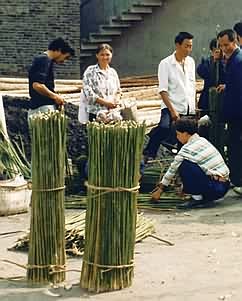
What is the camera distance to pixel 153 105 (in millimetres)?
13734

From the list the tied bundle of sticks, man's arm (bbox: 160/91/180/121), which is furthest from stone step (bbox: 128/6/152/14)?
the tied bundle of sticks

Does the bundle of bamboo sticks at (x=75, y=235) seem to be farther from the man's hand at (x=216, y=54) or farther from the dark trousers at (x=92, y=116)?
the man's hand at (x=216, y=54)

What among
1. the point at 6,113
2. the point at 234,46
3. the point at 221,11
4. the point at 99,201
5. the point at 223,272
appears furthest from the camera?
the point at 221,11

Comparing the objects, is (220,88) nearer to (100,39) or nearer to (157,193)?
(157,193)

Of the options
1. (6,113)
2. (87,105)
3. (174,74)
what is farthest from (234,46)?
(6,113)

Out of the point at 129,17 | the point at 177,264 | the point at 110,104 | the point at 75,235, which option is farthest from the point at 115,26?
the point at 177,264

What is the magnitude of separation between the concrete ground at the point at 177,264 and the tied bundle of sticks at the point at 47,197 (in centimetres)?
21

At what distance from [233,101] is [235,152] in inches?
26.5

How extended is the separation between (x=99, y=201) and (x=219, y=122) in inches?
178

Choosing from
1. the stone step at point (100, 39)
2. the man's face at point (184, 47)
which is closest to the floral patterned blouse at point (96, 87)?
the man's face at point (184, 47)

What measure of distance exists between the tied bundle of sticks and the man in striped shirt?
3.09 meters

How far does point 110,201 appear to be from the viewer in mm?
6617

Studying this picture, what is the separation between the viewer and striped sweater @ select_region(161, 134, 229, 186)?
9812 millimetres

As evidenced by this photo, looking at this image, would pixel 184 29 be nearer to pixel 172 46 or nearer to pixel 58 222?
pixel 172 46
